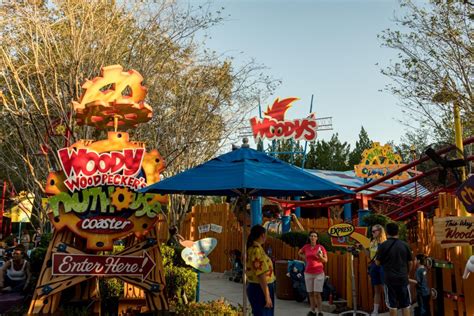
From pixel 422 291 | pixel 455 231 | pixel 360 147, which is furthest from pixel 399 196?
pixel 360 147

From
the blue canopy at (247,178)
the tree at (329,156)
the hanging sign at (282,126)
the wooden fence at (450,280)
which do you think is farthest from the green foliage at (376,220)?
the tree at (329,156)

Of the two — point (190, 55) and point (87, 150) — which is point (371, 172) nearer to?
point (190, 55)

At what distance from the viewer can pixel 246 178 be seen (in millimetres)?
5102

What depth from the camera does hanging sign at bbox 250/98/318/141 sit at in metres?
25.9

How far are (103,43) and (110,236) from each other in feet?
20.9

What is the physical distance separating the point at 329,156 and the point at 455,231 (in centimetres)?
3946

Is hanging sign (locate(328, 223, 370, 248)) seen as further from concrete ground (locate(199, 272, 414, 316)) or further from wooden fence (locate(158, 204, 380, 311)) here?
concrete ground (locate(199, 272, 414, 316))

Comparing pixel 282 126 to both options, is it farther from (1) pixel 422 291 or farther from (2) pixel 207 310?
(2) pixel 207 310

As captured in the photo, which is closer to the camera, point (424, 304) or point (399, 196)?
point (424, 304)

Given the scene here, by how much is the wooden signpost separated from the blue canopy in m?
2.30

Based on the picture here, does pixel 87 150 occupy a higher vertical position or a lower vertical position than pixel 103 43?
lower

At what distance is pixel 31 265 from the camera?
32.6ft

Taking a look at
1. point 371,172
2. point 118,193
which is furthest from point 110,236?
point 371,172

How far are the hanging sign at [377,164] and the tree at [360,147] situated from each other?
707 inches
